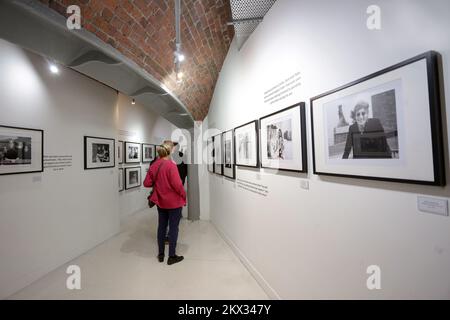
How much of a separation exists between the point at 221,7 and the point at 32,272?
444 cm

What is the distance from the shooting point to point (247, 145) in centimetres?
262

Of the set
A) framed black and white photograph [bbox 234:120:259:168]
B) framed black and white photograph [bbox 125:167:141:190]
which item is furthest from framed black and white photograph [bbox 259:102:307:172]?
framed black and white photograph [bbox 125:167:141:190]

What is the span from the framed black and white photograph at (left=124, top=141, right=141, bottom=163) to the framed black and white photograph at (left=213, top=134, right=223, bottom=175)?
2.77 metres

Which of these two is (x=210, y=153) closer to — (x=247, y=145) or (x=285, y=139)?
(x=247, y=145)

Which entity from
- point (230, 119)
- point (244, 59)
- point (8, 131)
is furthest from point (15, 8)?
point (230, 119)

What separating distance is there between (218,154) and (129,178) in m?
3.15

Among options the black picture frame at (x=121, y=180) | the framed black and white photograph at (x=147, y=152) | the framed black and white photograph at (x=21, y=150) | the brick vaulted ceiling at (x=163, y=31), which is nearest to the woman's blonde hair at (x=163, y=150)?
the brick vaulted ceiling at (x=163, y=31)

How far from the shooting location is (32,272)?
248 centimetres

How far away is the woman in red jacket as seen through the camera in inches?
116

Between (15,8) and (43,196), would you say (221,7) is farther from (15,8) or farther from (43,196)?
(43,196)

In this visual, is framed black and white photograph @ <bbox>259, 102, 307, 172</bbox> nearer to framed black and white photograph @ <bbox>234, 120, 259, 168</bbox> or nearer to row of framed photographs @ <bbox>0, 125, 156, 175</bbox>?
framed black and white photograph @ <bbox>234, 120, 259, 168</bbox>

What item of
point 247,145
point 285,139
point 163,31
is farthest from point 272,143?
point 163,31

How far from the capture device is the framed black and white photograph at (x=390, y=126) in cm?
81

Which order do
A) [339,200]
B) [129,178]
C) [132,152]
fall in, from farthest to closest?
[132,152], [129,178], [339,200]
